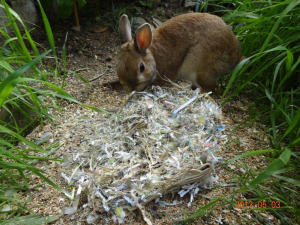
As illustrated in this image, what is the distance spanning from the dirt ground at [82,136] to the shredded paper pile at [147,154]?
8 centimetres

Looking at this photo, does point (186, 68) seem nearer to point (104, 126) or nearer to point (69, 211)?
point (104, 126)

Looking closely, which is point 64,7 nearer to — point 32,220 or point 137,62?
point 137,62

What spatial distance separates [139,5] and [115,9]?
21.0 inches

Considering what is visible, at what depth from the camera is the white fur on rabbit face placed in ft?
9.75

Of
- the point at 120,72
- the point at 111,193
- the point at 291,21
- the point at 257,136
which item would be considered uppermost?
the point at 291,21

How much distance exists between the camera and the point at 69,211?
78.7 inches

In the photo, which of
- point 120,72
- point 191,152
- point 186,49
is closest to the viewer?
point 191,152

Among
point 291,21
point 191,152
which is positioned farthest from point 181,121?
point 291,21

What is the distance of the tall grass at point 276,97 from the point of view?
79.1 inches

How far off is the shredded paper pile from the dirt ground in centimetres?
8

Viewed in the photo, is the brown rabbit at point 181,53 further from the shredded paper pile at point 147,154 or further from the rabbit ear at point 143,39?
the shredded paper pile at point 147,154

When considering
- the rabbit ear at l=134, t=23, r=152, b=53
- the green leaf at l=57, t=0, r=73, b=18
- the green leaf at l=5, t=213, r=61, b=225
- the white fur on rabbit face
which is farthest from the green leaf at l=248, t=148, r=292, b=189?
the green leaf at l=57, t=0, r=73, b=18
